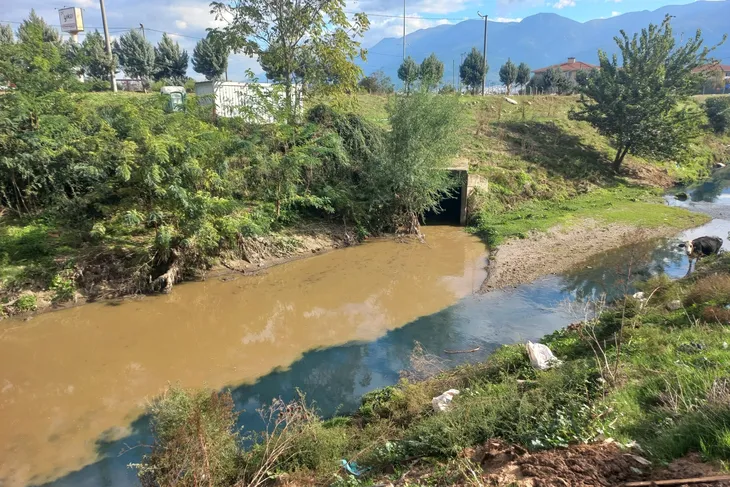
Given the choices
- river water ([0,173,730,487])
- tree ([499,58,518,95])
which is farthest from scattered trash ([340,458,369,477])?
tree ([499,58,518,95])

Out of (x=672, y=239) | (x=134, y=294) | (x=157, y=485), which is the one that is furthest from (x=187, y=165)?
(x=672, y=239)

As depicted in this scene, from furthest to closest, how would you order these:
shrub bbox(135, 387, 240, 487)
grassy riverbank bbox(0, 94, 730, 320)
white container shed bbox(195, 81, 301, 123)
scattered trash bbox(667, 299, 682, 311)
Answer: white container shed bbox(195, 81, 301, 123) < grassy riverbank bbox(0, 94, 730, 320) < scattered trash bbox(667, 299, 682, 311) < shrub bbox(135, 387, 240, 487)

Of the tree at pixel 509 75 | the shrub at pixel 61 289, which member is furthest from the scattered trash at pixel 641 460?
the tree at pixel 509 75

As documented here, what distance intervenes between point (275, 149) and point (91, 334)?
7.61m

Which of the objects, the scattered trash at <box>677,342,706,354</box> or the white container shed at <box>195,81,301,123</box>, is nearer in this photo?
the scattered trash at <box>677,342,706,354</box>

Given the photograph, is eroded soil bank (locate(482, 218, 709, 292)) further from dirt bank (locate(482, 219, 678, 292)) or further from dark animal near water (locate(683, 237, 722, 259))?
dark animal near water (locate(683, 237, 722, 259))

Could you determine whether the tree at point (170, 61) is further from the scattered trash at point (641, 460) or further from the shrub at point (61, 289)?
the scattered trash at point (641, 460)

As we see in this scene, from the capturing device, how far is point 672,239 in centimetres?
1548

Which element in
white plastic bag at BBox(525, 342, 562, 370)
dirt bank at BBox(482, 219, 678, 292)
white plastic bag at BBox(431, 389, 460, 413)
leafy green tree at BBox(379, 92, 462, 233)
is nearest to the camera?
white plastic bag at BBox(431, 389, 460, 413)

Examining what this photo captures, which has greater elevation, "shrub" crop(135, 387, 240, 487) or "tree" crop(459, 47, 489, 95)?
"tree" crop(459, 47, 489, 95)

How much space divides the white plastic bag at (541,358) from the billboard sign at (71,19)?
1319 inches

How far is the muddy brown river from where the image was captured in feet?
22.0

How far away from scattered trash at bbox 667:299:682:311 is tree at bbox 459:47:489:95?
99.7ft

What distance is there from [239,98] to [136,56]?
1425 centimetres
